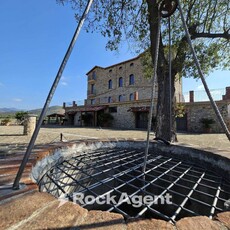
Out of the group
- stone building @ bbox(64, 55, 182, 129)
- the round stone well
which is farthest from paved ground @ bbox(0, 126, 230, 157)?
stone building @ bbox(64, 55, 182, 129)

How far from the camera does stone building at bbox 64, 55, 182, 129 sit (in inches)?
760

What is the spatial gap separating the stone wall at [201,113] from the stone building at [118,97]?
8.61 feet

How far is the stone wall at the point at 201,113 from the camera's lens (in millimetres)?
14305

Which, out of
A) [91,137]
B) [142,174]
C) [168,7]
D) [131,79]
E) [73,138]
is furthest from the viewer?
[131,79]

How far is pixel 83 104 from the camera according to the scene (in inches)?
1046

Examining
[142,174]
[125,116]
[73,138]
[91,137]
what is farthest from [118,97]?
[142,174]

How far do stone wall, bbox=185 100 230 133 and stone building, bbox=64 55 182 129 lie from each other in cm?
262

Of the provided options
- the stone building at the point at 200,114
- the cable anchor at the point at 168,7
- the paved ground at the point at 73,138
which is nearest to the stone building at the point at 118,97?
the stone building at the point at 200,114

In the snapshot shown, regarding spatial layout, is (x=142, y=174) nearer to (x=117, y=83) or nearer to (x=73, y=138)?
(x=73, y=138)

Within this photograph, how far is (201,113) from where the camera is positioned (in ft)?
50.2

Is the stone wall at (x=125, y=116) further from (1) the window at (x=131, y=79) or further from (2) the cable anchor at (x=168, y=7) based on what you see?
(2) the cable anchor at (x=168, y=7)

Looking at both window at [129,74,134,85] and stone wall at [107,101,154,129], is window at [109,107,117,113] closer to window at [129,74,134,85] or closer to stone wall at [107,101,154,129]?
stone wall at [107,101,154,129]

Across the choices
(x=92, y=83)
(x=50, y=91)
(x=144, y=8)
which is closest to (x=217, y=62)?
(x=144, y=8)

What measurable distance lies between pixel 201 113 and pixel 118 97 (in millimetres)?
13682
